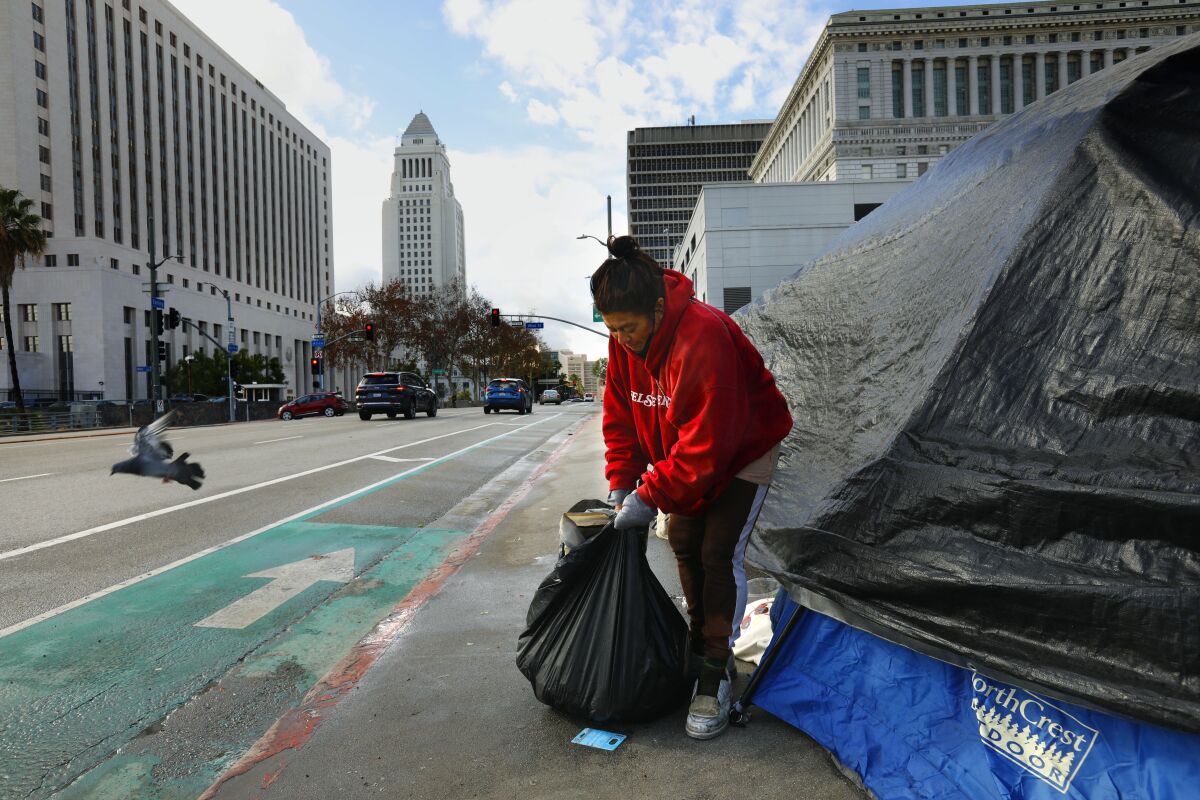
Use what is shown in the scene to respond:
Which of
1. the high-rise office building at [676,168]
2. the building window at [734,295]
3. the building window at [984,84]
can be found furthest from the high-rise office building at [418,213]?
the building window at [734,295]

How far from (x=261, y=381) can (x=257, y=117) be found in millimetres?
43130

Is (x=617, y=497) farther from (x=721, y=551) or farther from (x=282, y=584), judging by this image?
(x=282, y=584)

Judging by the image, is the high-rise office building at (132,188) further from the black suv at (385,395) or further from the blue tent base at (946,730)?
the blue tent base at (946,730)

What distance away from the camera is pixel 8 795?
2.23 meters

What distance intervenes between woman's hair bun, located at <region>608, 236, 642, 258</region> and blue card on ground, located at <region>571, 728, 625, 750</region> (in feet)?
5.27

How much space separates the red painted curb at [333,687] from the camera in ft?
7.83

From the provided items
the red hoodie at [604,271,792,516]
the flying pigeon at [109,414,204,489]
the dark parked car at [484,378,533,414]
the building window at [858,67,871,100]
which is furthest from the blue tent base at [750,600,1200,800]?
the building window at [858,67,871,100]

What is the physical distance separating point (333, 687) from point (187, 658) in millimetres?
951

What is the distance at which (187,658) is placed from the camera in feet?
11.1

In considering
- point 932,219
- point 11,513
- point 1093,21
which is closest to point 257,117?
point 1093,21

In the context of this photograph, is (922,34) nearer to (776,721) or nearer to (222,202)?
(222,202)

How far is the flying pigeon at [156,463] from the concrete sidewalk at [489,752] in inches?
42.0

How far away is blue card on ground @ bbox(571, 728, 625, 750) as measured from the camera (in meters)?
2.40

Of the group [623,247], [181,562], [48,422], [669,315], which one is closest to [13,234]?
[48,422]
